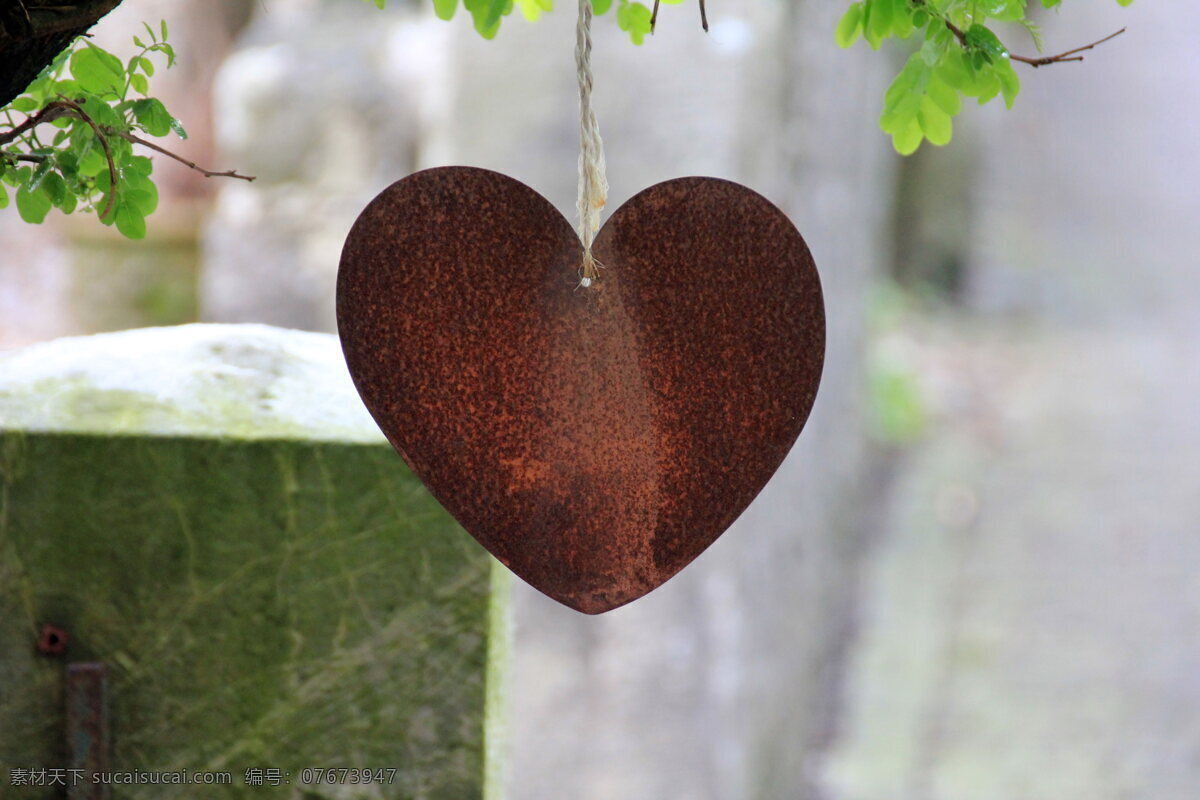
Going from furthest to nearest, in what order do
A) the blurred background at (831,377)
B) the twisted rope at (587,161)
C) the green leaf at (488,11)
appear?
the blurred background at (831,377) → the green leaf at (488,11) → the twisted rope at (587,161)

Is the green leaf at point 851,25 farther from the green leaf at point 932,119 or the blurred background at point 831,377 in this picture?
the blurred background at point 831,377

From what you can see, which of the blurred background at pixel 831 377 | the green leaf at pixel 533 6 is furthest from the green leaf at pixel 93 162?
the blurred background at pixel 831 377

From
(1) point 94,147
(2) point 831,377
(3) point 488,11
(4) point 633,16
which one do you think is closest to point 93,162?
(1) point 94,147

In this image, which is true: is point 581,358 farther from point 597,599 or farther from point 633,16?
point 633,16

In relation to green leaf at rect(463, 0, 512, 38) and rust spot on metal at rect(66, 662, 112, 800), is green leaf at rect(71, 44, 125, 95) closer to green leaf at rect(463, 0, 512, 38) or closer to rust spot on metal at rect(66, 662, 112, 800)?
green leaf at rect(463, 0, 512, 38)

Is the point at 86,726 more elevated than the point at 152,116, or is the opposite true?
the point at 152,116

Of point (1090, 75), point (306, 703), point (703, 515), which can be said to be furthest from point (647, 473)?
point (1090, 75)
